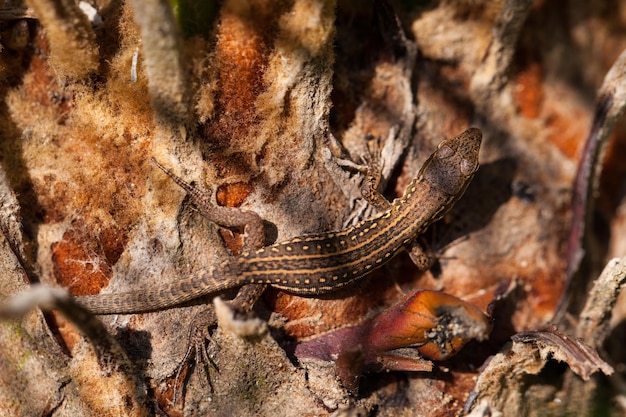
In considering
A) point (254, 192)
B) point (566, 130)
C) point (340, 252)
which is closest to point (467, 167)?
point (340, 252)

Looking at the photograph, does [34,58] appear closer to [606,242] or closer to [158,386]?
[158,386]

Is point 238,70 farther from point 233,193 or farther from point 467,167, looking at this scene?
point 467,167

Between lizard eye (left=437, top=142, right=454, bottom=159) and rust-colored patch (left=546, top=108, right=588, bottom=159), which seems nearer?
lizard eye (left=437, top=142, right=454, bottom=159)

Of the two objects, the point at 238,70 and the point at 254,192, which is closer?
the point at 238,70

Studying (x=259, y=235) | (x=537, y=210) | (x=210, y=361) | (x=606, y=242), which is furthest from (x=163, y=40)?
(x=606, y=242)

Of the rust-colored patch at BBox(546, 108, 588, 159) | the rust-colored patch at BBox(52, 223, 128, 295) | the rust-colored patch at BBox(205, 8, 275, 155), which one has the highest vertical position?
the rust-colored patch at BBox(546, 108, 588, 159)

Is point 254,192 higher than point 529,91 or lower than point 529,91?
lower

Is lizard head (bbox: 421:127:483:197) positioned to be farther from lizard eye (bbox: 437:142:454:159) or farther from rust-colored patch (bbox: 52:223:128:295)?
rust-colored patch (bbox: 52:223:128:295)

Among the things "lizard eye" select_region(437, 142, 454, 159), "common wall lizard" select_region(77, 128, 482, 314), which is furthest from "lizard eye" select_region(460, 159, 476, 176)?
"lizard eye" select_region(437, 142, 454, 159)
